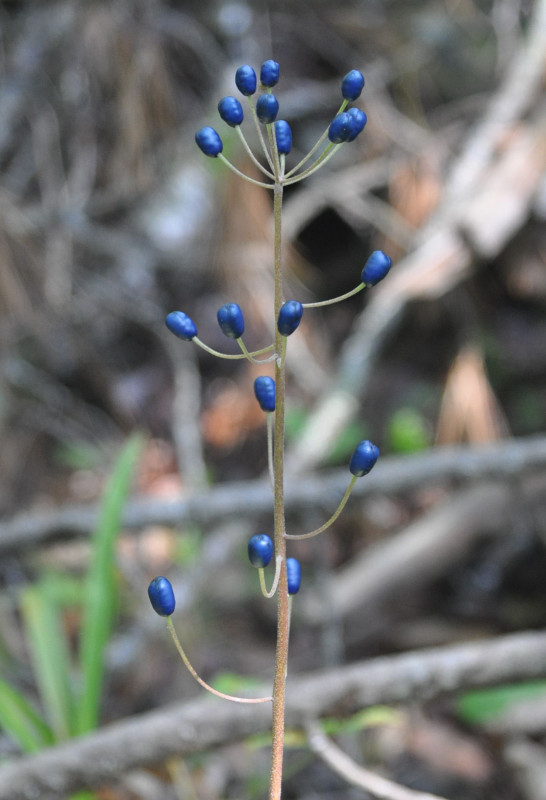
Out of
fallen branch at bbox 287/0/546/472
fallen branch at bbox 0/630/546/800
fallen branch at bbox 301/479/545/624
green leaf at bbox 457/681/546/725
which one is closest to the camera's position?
fallen branch at bbox 0/630/546/800

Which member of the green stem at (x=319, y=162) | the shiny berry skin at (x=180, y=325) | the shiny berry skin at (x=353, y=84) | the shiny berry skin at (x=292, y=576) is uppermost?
the shiny berry skin at (x=353, y=84)

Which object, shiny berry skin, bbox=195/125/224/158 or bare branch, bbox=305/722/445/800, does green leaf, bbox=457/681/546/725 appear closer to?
bare branch, bbox=305/722/445/800

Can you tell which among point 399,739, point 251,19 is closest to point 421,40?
point 251,19

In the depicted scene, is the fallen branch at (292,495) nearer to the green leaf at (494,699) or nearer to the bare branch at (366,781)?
the green leaf at (494,699)

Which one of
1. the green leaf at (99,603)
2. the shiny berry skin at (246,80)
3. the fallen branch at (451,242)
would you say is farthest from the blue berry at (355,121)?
the fallen branch at (451,242)

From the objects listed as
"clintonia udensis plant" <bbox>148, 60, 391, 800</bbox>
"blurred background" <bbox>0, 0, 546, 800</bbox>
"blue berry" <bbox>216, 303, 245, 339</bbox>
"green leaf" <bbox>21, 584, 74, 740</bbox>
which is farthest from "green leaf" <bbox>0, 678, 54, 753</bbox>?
"blue berry" <bbox>216, 303, 245, 339</bbox>
